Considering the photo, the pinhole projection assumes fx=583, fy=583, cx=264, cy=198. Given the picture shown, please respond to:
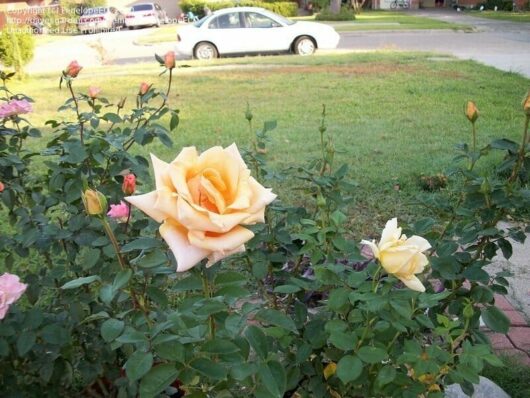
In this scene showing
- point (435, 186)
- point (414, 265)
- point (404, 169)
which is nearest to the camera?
point (414, 265)

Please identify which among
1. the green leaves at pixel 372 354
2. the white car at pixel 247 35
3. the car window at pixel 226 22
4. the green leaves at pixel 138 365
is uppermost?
the green leaves at pixel 138 365

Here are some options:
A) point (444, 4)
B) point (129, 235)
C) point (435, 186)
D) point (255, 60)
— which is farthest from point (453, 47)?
point (444, 4)

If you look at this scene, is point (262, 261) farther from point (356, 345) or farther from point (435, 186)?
point (435, 186)

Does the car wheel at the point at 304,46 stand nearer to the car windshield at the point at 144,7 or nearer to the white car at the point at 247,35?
the white car at the point at 247,35

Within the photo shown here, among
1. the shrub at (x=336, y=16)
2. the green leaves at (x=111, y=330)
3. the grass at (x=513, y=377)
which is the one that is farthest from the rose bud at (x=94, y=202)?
the shrub at (x=336, y=16)

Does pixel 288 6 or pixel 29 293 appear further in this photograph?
pixel 288 6

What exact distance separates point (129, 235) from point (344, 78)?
831cm

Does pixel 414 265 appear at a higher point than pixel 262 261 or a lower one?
higher

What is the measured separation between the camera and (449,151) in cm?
536

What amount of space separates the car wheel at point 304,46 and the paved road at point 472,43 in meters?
2.19

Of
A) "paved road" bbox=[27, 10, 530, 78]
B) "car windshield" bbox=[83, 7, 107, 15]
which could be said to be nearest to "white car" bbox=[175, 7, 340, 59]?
"paved road" bbox=[27, 10, 530, 78]

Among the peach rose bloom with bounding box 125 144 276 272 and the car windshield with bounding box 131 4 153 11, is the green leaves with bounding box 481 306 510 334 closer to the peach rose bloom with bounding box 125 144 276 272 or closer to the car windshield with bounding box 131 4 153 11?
the peach rose bloom with bounding box 125 144 276 272

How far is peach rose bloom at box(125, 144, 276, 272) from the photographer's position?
3.16ft

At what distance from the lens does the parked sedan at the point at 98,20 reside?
28.2 metres
